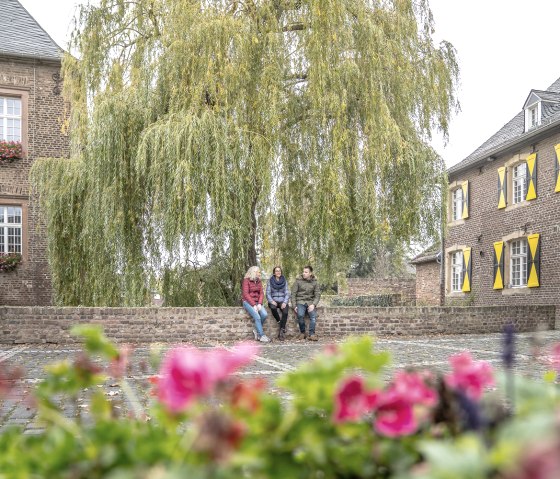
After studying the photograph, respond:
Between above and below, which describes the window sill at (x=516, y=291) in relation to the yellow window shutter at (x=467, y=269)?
below

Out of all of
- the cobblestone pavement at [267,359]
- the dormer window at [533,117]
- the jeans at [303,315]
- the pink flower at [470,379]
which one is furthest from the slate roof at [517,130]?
the pink flower at [470,379]

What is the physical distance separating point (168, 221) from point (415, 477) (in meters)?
11.1

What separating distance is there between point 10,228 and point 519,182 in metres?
15.1

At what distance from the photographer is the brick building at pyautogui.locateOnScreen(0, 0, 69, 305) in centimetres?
1789

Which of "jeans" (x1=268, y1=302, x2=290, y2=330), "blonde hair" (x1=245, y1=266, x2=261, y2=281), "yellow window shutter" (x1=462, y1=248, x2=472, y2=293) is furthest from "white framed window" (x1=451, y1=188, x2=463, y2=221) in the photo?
"blonde hair" (x1=245, y1=266, x2=261, y2=281)

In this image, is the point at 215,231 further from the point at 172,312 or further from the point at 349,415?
the point at 349,415

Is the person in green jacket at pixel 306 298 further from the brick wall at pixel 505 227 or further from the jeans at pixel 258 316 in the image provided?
the brick wall at pixel 505 227

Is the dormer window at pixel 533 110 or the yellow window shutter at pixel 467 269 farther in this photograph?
the yellow window shutter at pixel 467 269

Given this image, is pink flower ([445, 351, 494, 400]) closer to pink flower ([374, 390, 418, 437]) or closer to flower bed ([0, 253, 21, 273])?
pink flower ([374, 390, 418, 437])

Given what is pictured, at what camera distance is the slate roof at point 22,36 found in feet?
59.9

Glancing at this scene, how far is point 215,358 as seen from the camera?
0.86 m

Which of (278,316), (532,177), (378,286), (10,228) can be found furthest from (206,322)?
(378,286)

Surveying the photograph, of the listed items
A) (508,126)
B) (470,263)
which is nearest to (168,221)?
(470,263)

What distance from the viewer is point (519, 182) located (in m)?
20.0
